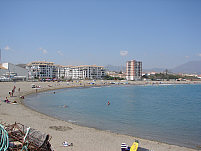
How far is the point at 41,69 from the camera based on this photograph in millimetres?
105250

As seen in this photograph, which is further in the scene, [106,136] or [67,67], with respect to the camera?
[67,67]

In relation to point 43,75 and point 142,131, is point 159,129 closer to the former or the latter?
point 142,131

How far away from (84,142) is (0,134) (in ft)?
15.5

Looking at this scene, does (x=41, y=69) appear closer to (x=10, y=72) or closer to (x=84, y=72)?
(x=84, y=72)

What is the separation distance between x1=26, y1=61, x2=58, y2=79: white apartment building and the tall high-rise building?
54779 mm

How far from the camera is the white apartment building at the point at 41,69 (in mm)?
102500

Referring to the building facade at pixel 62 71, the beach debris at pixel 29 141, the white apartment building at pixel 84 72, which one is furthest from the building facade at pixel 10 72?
the beach debris at pixel 29 141

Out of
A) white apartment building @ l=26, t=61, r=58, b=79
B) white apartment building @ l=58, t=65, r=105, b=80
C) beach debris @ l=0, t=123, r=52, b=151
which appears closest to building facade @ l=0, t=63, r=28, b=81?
white apartment building @ l=26, t=61, r=58, b=79

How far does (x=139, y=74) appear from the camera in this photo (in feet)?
474

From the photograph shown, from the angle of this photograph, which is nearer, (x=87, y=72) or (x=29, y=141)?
(x=29, y=141)

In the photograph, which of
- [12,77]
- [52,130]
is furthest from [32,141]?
[12,77]

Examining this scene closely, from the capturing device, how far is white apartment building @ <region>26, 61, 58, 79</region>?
10250 centimetres

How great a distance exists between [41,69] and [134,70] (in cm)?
6446

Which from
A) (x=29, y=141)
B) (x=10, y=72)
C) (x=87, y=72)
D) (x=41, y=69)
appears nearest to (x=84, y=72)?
(x=87, y=72)
